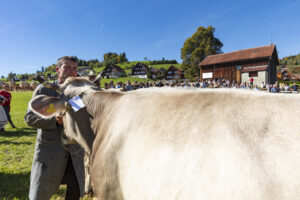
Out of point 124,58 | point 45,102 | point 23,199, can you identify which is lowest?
point 23,199

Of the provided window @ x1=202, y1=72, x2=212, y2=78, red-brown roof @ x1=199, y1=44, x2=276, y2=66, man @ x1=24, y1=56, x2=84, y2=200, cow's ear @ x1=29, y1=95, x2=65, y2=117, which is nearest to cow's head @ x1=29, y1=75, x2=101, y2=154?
cow's ear @ x1=29, y1=95, x2=65, y2=117

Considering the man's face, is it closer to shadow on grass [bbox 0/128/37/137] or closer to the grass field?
the grass field

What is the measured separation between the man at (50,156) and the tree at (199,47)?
145 feet

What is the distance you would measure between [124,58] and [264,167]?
130m

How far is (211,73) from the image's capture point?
41281mm

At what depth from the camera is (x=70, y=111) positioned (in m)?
1.96

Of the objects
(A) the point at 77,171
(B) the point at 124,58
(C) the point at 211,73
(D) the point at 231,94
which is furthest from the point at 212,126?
(B) the point at 124,58

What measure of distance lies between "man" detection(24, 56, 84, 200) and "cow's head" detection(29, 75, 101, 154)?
229 millimetres

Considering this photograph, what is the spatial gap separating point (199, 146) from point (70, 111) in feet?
4.78

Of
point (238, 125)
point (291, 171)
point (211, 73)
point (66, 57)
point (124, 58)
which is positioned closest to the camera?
point (291, 171)

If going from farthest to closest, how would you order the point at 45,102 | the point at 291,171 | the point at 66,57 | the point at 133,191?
the point at 66,57 → the point at 45,102 → the point at 133,191 → the point at 291,171

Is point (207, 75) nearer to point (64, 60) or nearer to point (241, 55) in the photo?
point (241, 55)

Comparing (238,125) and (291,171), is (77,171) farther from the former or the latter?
(291,171)

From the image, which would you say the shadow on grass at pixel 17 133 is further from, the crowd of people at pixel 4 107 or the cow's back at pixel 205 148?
the cow's back at pixel 205 148
